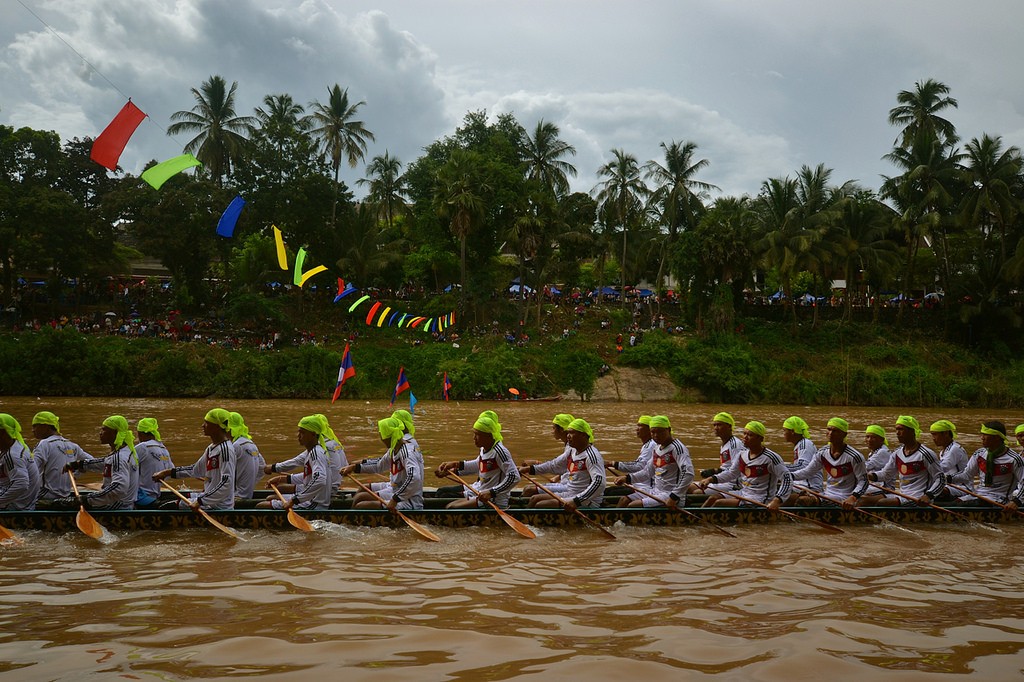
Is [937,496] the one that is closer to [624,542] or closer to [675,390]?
[624,542]

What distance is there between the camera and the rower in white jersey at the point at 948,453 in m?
10.6

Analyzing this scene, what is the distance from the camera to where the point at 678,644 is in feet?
18.2

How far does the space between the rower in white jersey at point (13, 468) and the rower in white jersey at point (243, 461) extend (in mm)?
2206

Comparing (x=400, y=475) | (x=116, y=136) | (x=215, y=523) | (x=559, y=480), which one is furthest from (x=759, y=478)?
(x=116, y=136)

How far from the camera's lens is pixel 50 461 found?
9078 millimetres

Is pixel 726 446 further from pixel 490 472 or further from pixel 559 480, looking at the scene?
pixel 490 472

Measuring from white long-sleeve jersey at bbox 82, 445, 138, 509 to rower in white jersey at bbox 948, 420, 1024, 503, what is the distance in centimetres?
1062

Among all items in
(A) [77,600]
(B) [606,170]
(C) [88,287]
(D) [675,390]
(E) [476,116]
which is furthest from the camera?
(E) [476,116]

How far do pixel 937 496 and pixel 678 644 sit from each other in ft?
22.2

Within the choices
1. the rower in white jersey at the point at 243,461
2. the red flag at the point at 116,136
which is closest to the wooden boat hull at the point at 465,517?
the rower in white jersey at the point at 243,461

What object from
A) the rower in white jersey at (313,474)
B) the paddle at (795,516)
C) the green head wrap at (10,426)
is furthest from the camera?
the paddle at (795,516)

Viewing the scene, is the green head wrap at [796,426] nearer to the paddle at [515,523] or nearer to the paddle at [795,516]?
the paddle at [795,516]

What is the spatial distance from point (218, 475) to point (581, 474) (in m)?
4.33

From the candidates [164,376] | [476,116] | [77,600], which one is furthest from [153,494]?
[476,116]
